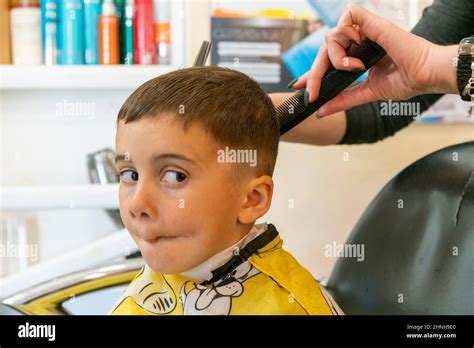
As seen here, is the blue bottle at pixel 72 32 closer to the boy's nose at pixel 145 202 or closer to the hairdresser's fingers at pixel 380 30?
the boy's nose at pixel 145 202

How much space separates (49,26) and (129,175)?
48 cm

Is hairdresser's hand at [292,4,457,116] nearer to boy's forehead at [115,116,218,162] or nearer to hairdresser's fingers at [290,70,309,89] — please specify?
hairdresser's fingers at [290,70,309,89]

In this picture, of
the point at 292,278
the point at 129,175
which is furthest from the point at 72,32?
the point at 292,278

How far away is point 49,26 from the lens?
4.38 ft

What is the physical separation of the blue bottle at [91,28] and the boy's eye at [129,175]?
1.25 feet

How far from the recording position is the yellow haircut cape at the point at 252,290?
107cm

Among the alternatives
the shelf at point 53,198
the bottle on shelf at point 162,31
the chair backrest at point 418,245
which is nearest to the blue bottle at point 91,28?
the bottle on shelf at point 162,31

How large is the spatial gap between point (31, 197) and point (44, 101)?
0.20 meters

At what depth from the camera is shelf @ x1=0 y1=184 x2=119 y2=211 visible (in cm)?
131

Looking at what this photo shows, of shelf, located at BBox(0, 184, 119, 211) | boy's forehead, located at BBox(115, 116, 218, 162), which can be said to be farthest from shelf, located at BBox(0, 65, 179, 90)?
boy's forehead, located at BBox(115, 116, 218, 162)

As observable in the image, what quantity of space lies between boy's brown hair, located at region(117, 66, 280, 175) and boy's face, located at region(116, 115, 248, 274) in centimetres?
2

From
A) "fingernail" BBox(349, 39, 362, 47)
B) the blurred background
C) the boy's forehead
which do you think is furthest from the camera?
the blurred background

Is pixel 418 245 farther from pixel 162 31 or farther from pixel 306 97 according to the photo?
pixel 162 31
